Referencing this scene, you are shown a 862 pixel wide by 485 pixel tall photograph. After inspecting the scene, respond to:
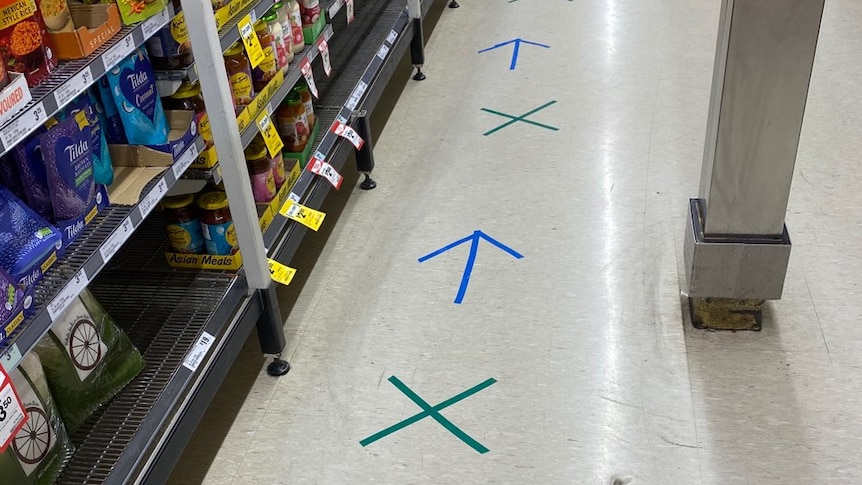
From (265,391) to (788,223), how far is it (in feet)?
6.62

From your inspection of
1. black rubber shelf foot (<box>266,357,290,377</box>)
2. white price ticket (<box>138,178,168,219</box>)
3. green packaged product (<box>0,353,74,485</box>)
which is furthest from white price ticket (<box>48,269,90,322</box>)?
black rubber shelf foot (<box>266,357,290,377</box>)

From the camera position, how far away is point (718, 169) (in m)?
2.41

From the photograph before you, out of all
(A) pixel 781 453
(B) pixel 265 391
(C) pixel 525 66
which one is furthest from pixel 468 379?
(C) pixel 525 66

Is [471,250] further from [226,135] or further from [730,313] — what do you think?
[226,135]

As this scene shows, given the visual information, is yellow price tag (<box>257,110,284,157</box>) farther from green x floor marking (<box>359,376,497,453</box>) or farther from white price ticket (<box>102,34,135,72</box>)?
green x floor marking (<box>359,376,497,453</box>)

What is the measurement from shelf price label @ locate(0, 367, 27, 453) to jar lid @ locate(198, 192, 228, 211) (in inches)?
38.1

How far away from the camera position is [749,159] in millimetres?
2361

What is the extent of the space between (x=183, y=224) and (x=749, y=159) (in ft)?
5.47

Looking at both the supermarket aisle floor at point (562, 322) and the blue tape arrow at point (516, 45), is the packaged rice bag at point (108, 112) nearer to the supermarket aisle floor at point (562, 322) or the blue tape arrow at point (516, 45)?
the supermarket aisle floor at point (562, 322)

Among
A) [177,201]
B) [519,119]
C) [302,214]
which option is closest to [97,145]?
[177,201]

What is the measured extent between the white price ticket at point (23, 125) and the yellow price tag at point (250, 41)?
81cm

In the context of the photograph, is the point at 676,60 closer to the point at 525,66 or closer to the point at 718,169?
the point at 525,66

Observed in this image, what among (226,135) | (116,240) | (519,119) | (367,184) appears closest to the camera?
(116,240)

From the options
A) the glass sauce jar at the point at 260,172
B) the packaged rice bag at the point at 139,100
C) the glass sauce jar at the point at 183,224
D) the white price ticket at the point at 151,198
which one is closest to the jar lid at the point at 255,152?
the glass sauce jar at the point at 260,172
